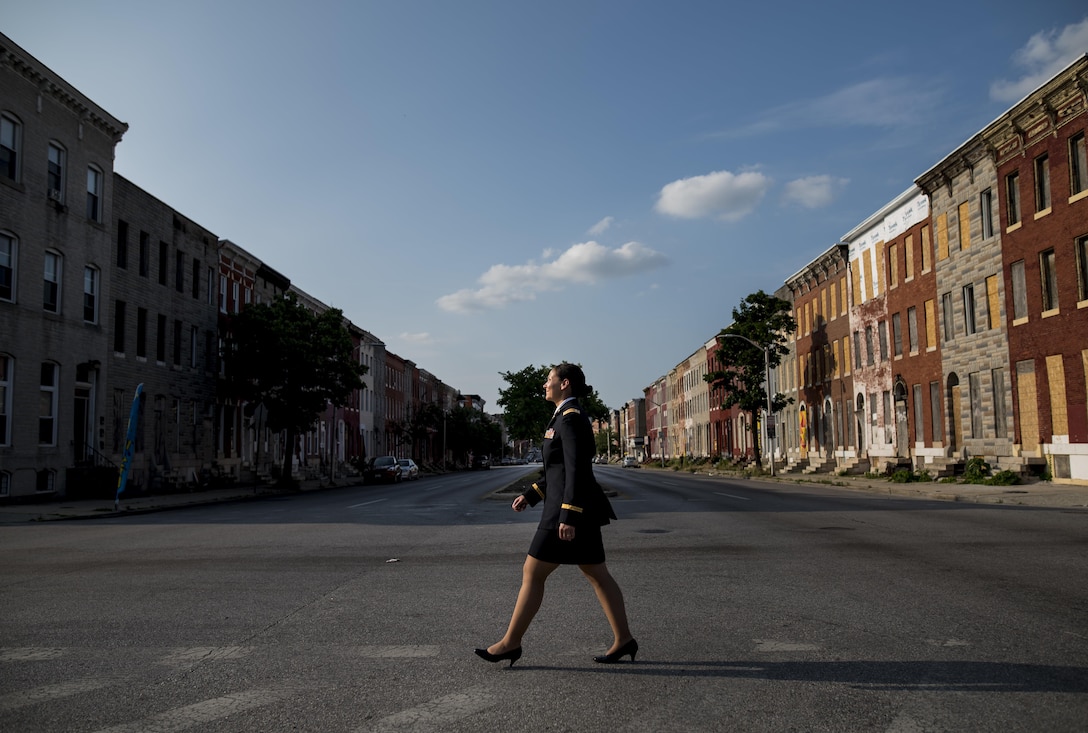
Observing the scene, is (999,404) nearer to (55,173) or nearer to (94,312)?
(94,312)

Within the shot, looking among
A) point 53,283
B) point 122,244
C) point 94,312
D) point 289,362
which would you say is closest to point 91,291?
point 94,312

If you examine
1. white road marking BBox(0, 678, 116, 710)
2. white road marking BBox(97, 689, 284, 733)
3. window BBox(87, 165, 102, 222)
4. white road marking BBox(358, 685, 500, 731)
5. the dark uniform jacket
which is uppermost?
window BBox(87, 165, 102, 222)

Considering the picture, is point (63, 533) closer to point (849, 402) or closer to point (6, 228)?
point (6, 228)

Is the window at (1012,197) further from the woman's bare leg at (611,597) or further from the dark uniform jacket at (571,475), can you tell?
the woman's bare leg at (611,597)

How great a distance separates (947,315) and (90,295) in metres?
32.0

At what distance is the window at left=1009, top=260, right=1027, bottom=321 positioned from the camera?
99.8 ft

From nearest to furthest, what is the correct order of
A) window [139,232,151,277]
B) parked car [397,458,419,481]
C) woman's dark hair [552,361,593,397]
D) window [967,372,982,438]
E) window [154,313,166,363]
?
1. woman's dark hair [552,361,593,397]
2. window [967,372,982,438]
3. window [139,232,151,277]
4. window [154,313,166,363]
5. parked car [397,458,419,481]

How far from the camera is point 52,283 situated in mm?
30547

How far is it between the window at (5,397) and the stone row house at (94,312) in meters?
0.03

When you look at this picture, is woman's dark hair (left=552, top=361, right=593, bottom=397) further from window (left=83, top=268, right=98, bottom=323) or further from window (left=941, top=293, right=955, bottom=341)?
window (left=941, top=293, right=955, bottom=341)

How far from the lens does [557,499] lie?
5918mm

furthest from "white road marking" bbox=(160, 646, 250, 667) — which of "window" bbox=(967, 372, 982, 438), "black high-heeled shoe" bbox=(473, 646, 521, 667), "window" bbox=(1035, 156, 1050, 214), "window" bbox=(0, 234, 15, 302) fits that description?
"window" bbox=(967, 372, 982, 438)

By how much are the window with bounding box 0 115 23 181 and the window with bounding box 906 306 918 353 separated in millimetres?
34005

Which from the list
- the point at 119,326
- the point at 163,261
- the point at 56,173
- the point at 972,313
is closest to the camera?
the point at 56,173
